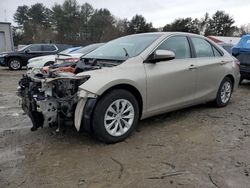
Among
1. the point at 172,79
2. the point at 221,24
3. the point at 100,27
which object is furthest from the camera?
the point at 221,24

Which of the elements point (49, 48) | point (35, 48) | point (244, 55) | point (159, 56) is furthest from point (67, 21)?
point (159, 56)

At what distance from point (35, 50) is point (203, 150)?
557 inches

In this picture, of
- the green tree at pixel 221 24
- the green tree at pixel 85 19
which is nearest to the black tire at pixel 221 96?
the green tree at pixel 85 19

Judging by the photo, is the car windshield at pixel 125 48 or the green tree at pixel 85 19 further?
the green tree at pixel 85 19

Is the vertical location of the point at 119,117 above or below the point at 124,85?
below

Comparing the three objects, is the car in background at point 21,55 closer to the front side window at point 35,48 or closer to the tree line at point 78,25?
the front side window at point 35,48

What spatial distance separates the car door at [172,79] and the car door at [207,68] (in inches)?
7.8

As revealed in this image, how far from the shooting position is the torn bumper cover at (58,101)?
149 inches

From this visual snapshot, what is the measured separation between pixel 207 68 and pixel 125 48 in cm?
168

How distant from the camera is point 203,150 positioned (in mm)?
3920

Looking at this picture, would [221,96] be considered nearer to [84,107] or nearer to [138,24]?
[84,107]

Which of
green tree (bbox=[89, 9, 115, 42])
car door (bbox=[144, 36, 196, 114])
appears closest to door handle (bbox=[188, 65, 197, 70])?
car door (bbox=[144, 36, 196, 114])

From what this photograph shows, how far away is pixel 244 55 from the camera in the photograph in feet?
29.9

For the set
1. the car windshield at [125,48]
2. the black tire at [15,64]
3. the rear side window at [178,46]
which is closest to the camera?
the car windshield at [125,48]
